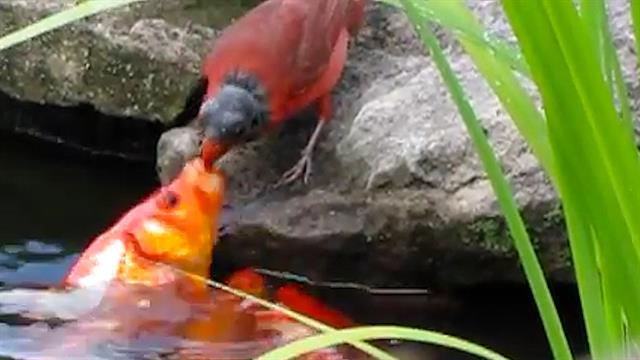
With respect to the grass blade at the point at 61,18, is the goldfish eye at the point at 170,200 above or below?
above

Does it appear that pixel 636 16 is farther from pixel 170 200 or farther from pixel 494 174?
pixel 170 200

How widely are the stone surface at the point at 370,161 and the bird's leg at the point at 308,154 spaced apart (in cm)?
2

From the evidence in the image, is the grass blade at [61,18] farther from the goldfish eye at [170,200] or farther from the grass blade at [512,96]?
the goldfish eye at [170,200]

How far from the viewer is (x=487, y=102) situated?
222 cm

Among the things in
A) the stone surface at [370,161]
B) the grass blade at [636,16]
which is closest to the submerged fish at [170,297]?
the stone surface at [370,161]

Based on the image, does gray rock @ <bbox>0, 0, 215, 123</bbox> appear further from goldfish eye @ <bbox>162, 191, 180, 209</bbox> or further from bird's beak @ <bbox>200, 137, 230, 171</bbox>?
goldfish eye @ <bbox>162, 191, 180, 209</bbox>

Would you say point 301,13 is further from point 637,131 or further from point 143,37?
point 637,131

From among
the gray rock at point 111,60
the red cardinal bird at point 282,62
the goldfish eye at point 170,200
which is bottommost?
the goldfish eye at point 170,200

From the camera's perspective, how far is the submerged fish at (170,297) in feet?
6.44

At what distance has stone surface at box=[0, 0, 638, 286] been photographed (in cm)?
213

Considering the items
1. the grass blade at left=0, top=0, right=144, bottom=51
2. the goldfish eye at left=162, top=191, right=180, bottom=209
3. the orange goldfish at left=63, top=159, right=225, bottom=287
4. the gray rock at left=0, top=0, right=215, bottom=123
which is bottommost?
the grass blade at left=0, top=0, right=144, bottom=51

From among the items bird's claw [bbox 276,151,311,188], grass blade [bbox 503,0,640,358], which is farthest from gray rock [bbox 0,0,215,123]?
grass blade [bbox 503,0,640,358]

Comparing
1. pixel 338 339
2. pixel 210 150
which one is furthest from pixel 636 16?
pixel 210 150

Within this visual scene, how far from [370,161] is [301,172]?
165mm
